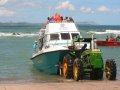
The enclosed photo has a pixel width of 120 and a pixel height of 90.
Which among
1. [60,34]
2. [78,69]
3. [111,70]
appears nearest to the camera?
[78,69]

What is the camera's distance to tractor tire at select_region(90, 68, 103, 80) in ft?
59.1

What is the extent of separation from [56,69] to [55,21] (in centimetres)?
361

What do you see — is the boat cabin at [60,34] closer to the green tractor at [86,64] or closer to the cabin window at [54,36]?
the cabin window at [54,36]

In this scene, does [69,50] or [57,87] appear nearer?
[57,87]

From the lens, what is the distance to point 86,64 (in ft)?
57.4

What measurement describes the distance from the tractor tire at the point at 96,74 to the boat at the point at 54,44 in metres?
1.44

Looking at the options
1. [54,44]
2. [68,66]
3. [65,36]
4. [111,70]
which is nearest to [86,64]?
[68,66]

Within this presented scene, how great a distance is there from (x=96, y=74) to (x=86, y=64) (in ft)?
3.22

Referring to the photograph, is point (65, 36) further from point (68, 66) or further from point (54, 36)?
point (68, 66)

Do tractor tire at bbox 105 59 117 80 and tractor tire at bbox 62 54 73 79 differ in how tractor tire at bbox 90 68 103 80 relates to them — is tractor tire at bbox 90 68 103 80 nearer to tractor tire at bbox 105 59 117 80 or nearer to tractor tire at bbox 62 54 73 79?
tractor tire at bbox 105 59 117 80

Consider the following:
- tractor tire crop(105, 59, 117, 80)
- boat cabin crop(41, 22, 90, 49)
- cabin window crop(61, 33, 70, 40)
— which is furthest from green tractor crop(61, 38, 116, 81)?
cabin window crop(61, 33, 70, 40)

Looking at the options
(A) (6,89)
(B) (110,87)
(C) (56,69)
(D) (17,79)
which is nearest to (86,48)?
(C) (56,69)

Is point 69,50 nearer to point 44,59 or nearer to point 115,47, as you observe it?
point 44,59

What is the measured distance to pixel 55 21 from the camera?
2252 centimetres
